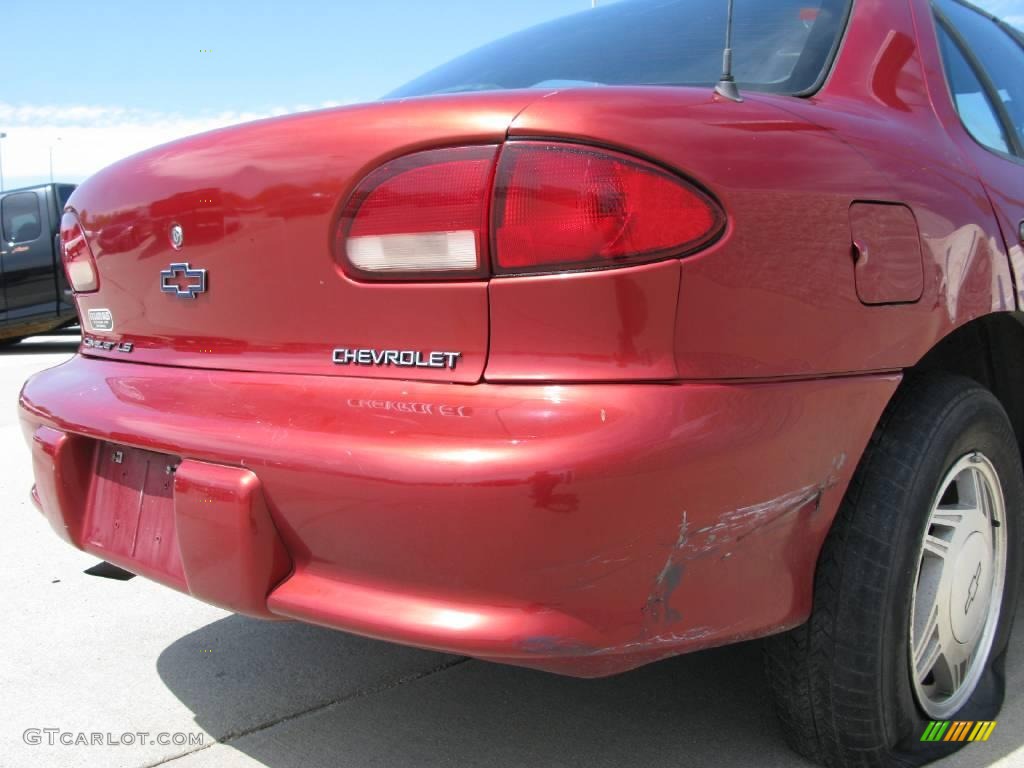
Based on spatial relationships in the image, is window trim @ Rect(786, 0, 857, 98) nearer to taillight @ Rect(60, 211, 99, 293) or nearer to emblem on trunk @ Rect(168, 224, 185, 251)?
emblem on trunk @ Rect(168, 224, 185, 251)

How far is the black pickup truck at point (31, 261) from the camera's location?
33.7 ft

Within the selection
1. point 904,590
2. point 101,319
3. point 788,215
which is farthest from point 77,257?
point 904,590

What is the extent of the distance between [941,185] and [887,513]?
0.65 m

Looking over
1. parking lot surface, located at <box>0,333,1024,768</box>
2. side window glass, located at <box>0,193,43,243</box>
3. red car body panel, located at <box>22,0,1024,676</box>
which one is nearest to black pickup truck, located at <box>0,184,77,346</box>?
side window glass, located at <box>0,193,43,243</box>

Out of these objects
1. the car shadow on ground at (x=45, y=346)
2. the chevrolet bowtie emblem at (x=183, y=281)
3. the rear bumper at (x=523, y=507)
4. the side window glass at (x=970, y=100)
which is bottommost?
the car shadow on ground at (x=45, y=346)

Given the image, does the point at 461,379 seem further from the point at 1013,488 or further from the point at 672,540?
the point at 1013,488

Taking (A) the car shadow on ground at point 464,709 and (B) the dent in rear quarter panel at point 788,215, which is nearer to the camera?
(B) the dent in rear quarter panel at point 788,215

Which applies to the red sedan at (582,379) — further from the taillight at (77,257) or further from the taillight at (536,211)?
the taillight at (77,257)

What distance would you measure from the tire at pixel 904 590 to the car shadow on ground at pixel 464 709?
15cm

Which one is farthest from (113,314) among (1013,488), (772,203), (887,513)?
(1013,488)

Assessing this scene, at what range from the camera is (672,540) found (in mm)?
1396

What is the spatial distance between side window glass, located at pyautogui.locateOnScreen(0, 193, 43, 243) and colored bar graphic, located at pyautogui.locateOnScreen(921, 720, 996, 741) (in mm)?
10569

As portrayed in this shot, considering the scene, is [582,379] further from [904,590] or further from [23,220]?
[23,220]

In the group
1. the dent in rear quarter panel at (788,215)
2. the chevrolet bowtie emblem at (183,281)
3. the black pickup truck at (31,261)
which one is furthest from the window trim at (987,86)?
the black pickup truck at (31,261)
